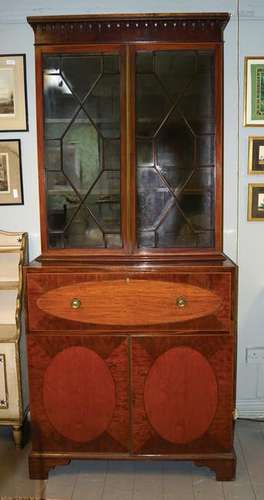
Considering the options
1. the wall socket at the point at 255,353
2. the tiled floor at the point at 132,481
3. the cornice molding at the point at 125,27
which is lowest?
the tiled floor at the point at 132,481

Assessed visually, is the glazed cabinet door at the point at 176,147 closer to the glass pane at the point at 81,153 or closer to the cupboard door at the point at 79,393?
the glass pane at the point at 81,153

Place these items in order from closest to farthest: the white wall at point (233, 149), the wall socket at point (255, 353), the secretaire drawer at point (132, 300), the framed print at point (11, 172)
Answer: the secretaire drawer at point (132, 300)
the white wall at point (233, 149)
the framed print at point (11, 172)
the wall socket at point (255, 353)

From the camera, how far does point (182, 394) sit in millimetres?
2066

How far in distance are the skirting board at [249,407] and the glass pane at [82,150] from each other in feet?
4.19

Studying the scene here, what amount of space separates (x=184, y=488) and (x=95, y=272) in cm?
110

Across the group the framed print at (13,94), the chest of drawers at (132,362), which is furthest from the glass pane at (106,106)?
the chest of drawers at (132,362)

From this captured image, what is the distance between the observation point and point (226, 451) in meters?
2.10

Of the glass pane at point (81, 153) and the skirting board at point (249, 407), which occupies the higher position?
the glass pane at point (81, 153)

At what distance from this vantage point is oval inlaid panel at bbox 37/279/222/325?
2.00 m

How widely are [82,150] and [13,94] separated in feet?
2.02

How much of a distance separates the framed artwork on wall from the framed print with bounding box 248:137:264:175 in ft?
0.29

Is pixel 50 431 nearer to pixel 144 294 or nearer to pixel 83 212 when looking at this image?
pixel 144 294

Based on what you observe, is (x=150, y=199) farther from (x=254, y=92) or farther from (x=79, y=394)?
(x=79, y=394)

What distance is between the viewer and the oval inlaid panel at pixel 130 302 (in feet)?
6.55
